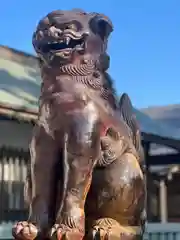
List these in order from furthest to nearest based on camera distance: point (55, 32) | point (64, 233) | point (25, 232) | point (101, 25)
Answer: point (101, 25) < point (55, 32) < point (25, 232) < point (64, 233)

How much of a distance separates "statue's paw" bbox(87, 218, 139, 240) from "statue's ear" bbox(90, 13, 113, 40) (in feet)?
3.86

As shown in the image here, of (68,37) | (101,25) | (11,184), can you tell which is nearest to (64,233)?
(68,37)

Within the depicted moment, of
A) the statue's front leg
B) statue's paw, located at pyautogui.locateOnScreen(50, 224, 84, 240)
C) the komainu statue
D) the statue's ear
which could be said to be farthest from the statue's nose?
statue's paw, located at pyautogui.locateOnScreen(50, 224, 84, 240)

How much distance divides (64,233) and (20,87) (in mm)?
6047

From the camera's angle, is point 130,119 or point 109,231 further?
point 130,119

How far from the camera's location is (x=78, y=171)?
348 centimetres

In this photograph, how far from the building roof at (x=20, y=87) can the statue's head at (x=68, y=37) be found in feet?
10.8

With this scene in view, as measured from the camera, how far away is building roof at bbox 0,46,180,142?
722 centimetres

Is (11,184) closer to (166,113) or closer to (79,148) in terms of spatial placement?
(79,148)

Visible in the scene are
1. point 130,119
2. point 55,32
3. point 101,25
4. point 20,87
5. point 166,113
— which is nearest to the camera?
point 55,32

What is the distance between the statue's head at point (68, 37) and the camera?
3703 mm

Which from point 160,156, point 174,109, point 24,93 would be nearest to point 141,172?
point 24,93

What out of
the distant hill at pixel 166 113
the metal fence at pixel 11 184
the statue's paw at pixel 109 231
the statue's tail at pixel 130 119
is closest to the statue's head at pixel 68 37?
the statue's tail at pixel 130 119

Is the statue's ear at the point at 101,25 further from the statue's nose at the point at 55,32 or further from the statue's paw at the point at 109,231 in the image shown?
the statue's paw at the point at 109,231
